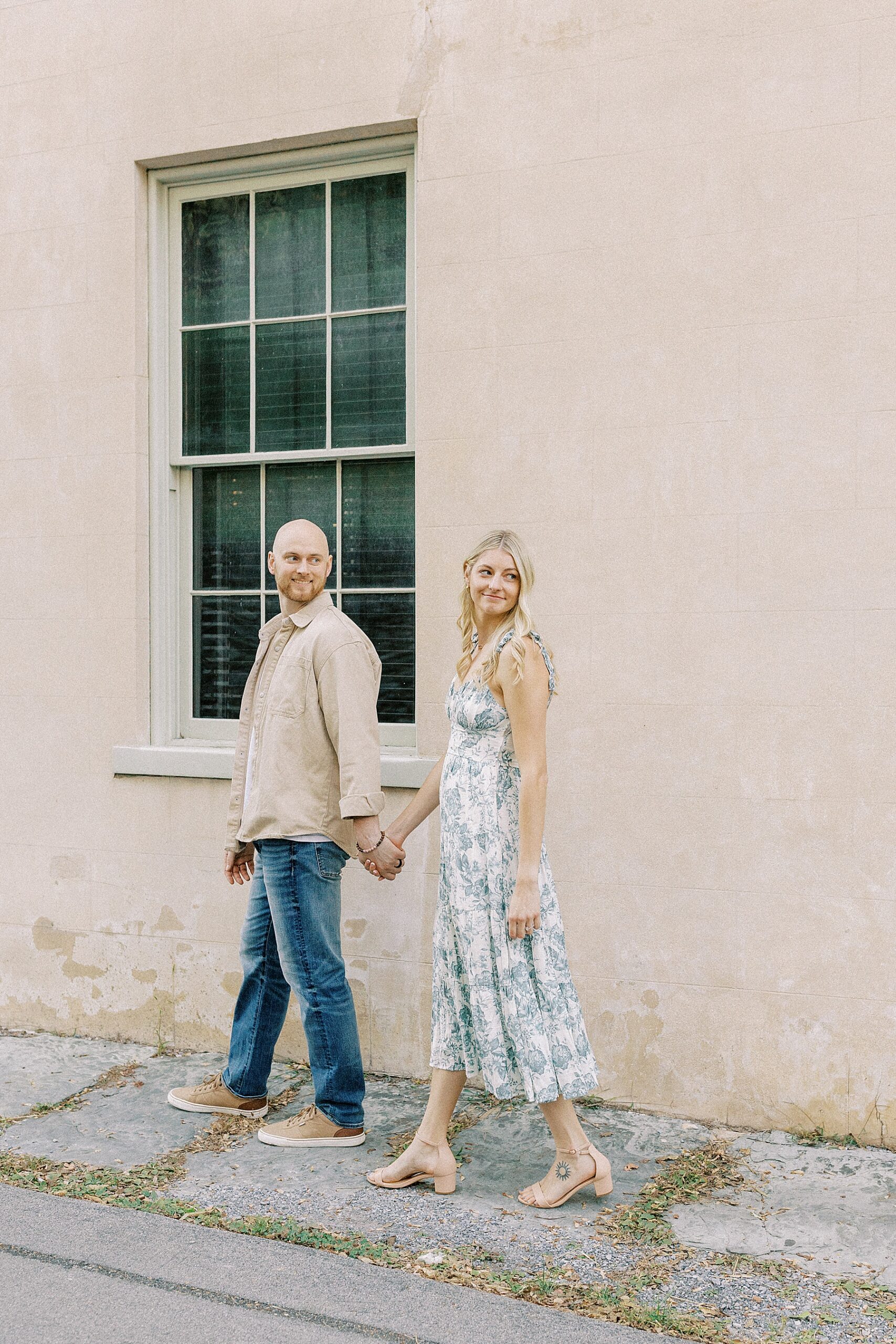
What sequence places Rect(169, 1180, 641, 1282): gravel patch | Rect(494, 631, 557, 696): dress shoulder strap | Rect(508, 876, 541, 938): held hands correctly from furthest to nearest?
Rect(494, 631, 557, 696): dress shoulder strap
Rect(508, 876, 541, 938): held hands
Rect(169, 1180, 641, 1282): gravel patch

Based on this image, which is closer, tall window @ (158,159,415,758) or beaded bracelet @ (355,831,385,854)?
beaded bracelet @ (355,831,385,854)

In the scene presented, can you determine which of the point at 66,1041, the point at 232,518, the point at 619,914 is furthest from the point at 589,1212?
the point at 232,518

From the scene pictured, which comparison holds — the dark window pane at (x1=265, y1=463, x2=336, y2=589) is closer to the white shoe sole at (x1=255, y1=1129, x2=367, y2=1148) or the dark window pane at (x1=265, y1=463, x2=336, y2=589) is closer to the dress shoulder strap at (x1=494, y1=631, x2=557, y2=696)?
the dress shoulder strap at (x1=494, y1=631, x2=557, y2=696)

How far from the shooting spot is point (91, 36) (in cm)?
562

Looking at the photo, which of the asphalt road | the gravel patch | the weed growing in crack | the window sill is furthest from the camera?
the window sill

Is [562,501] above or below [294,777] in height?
above

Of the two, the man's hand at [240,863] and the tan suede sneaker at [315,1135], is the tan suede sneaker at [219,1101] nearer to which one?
the tan suede sneaker at [315,1135]

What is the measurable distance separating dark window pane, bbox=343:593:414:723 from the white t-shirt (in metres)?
0.88

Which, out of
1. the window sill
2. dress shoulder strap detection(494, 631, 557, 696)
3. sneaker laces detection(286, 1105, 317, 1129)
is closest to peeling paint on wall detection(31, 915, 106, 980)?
the window sill

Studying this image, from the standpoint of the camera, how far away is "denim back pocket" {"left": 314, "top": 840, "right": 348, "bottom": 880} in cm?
445

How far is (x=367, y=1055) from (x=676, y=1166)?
1486mm

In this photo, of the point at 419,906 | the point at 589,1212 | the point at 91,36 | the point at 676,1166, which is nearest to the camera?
the point at 589,1212

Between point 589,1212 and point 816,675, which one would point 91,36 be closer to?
point 816,675

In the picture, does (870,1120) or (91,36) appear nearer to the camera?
(870,1120)
